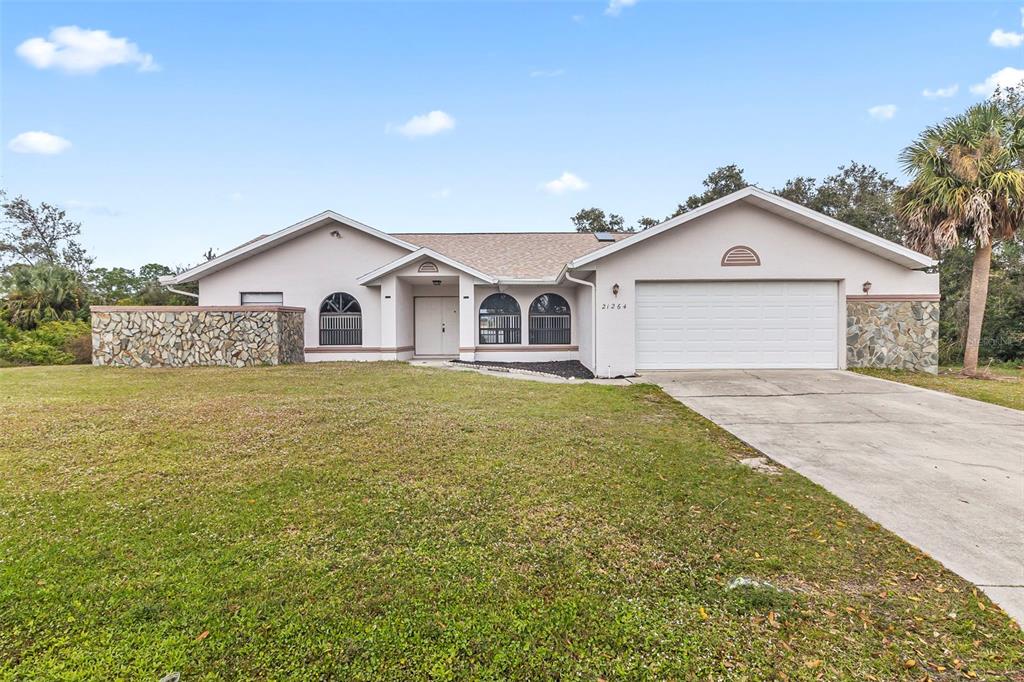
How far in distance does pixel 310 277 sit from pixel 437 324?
15.0 ft

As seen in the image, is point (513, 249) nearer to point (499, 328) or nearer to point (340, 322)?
point (499, 328)

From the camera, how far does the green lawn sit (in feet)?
28.3

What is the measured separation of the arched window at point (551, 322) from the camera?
16052 millimetres

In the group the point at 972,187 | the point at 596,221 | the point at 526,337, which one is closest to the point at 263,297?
the point at 526,337

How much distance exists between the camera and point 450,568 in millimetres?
2854

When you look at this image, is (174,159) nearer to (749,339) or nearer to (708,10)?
(708,10)

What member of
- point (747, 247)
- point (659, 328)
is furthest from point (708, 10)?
point (659, 328)

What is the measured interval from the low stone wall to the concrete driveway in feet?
37.8

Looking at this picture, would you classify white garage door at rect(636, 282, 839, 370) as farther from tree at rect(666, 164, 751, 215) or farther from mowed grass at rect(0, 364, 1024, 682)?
tree at rect(666, 164, 751, 215)

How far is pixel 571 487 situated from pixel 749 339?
9.34m

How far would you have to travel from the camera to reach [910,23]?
40.8 ft

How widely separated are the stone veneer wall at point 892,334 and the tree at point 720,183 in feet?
69.0

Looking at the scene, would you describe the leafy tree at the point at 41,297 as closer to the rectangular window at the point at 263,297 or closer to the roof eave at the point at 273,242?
the roof eave at the point at 273,242

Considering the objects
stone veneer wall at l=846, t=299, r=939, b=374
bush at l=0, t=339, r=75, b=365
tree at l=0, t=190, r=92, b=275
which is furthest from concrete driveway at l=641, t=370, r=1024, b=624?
tree at l=0, t=190, r=92, b=275
